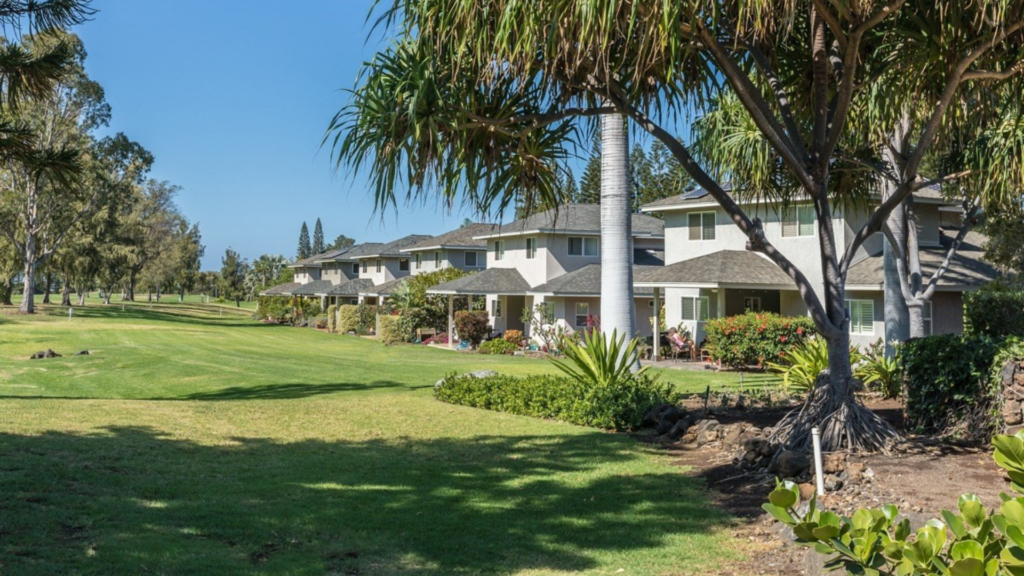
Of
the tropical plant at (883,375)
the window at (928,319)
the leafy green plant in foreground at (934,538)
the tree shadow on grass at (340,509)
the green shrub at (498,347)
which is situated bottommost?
the tree shadow on grass at (340,509)

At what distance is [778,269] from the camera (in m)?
29.0

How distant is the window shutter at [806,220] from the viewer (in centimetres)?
2788

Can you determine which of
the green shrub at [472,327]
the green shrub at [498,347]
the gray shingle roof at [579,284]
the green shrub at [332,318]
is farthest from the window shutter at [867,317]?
the green shrub at [332,318]

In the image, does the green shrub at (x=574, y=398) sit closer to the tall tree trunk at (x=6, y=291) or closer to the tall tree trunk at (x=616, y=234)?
the tall tree trunk at (x=616, y=234)

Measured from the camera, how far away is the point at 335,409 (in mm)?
15211

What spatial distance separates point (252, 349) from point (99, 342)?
6558 millimetres

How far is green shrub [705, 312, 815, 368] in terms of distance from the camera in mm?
24547

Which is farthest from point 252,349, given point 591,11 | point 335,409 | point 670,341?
point 591,11

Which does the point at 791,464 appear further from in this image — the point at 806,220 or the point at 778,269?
the point at 778,269

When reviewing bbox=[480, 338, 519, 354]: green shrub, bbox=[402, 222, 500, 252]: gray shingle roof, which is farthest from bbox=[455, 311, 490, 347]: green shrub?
bbox=[402, 222, 500, 252]: gray shingle roof

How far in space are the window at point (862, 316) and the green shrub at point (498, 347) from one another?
14408 millimetres

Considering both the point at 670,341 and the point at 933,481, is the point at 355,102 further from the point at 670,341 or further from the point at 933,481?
the point at 670,341

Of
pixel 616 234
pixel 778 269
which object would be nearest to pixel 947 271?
pixel 778 269

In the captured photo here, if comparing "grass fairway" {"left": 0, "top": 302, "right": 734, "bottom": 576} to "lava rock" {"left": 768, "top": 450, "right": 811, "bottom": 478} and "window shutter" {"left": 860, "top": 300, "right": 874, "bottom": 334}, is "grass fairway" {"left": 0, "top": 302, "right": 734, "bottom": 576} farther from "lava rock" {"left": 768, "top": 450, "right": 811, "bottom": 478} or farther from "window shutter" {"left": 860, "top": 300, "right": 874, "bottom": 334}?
"window shutter" {"left": 860, "top": 300, "right": 874, "bottom": 334}
